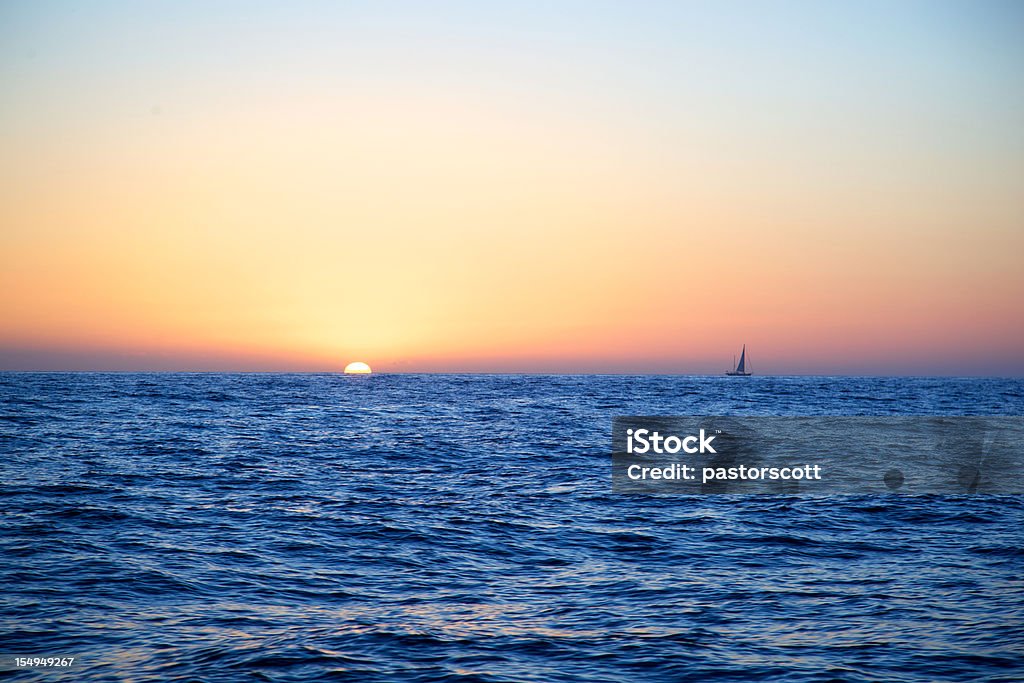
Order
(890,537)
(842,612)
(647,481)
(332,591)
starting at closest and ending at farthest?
(842,612)
(332,591)
(890,537)
(647,481)

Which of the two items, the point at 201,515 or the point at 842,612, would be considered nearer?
the point at 842,612

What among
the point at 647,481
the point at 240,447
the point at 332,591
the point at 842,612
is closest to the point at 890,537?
the point at 842,612

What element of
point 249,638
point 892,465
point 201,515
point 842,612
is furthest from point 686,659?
point 892,465

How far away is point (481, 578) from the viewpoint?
18141 mm

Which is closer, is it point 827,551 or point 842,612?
point 842,612

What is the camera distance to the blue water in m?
13.2

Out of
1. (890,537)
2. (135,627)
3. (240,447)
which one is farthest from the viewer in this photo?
(240,447)

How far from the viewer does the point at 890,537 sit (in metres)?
23.0

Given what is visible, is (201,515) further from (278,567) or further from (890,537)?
(890,537)

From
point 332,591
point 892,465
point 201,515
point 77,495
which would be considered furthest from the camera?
point 892,465

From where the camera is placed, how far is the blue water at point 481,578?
Result: 13.2m

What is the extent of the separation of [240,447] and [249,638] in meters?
31.4

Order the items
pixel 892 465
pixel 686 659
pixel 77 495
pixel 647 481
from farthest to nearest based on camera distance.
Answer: pixel 892 465 < pixel 647 481 < pixel 77 495 < pixel 686 659

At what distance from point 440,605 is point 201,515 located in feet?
39.3
